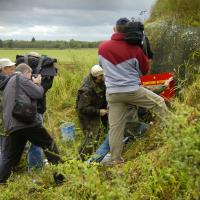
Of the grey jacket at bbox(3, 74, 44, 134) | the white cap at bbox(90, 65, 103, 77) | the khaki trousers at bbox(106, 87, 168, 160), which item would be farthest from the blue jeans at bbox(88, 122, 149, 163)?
the grey jacket at bbox(3, 74, 44, 134)

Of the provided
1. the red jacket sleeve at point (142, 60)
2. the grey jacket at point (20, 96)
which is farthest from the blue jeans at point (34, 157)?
the red jacket sleeve at point (142, 60)

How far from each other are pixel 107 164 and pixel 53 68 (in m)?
1.95

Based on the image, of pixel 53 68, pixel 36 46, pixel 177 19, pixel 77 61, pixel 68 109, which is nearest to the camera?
pixel 53 68

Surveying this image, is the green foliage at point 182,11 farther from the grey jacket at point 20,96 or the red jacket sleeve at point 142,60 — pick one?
the grey jacket at point 20,96

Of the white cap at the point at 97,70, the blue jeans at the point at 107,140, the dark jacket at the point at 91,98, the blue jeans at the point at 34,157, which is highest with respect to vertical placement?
the white cap at the point at 97,70

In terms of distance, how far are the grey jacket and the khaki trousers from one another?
1011 mm

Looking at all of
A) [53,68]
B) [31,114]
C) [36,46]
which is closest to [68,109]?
[53,68]

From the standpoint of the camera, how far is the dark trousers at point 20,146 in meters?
6.86

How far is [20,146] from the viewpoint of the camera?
7.08 meters

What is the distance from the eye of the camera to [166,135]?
410 cm

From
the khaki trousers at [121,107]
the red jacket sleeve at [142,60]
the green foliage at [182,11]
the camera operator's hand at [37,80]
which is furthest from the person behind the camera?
the green foliage at [182,11]

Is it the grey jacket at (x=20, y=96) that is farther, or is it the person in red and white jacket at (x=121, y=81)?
the grey jacket at (x=20, y=96)

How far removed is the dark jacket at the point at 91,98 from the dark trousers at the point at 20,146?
36.8 inches

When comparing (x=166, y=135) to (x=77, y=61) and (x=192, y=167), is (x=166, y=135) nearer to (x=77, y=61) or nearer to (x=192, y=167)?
(x=192, y=167)
